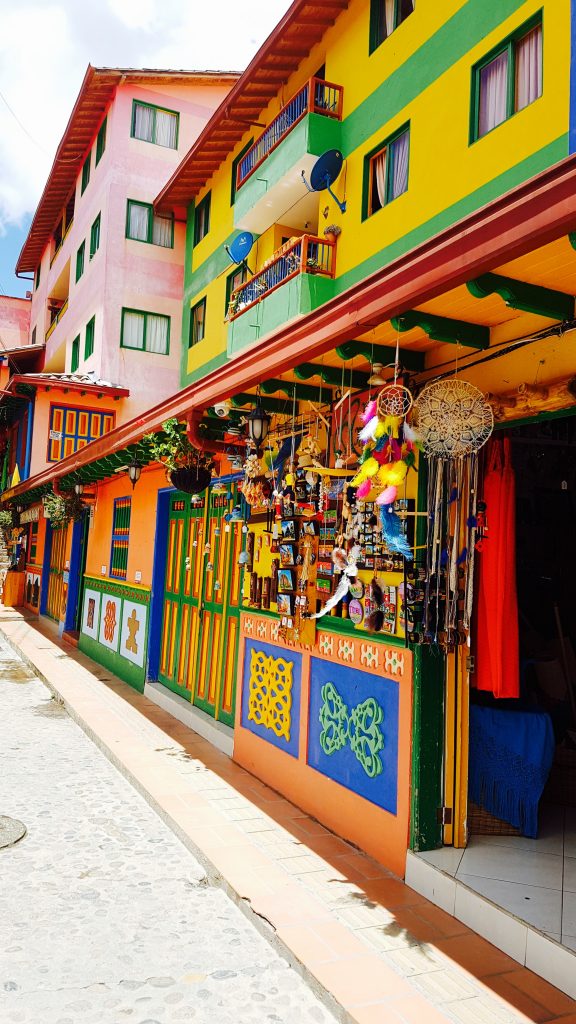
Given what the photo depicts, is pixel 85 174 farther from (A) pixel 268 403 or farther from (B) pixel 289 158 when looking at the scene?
(A) pixel 268 403

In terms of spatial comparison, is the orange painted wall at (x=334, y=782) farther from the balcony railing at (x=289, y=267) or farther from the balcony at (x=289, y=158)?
the balcony at (x=289, y=158)

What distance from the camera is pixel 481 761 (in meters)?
5.14

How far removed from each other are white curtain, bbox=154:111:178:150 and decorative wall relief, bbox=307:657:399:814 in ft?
60.7

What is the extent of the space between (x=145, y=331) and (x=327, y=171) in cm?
1060

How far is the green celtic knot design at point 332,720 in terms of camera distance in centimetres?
548

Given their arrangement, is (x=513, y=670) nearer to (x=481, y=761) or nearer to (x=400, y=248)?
(x=481, y=761)

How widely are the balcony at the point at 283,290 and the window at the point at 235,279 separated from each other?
75 centimetres

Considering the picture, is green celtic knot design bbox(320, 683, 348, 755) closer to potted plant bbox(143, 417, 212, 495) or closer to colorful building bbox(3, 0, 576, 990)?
colorful building bbox(3, 0, 576, 990)

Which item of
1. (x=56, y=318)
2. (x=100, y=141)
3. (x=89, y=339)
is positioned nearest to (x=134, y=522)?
(x=89, y=339)

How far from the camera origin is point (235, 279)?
1400 cm

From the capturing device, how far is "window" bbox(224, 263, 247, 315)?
13.6 meters

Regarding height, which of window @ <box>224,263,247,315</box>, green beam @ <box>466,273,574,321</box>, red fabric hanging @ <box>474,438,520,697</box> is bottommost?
red fabric hanging @ <box>474,438,520,697</box>

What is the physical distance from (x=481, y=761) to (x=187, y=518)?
18.6 feet

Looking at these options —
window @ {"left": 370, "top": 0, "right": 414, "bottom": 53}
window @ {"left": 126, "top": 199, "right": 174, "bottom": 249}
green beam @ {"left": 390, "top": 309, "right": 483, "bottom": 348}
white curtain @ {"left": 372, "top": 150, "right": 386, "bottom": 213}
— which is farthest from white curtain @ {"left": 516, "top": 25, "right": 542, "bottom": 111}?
window @ {"left": 126, "top": 199, "right": 174, "bottom": 249}
